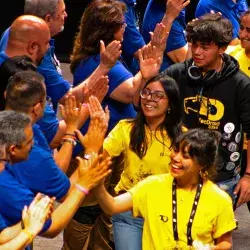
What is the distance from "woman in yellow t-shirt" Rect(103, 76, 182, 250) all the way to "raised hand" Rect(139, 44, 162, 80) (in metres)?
0.09

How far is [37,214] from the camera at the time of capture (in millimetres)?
3008

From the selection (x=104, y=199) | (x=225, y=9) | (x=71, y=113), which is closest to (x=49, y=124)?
(x=71, y=113)

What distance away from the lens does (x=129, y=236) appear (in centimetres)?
386

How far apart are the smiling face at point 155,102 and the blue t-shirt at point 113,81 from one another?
55 cm

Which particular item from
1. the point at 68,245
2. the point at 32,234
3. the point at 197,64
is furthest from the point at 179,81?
the point at 32,234

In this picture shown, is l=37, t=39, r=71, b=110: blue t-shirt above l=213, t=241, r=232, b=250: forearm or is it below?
above

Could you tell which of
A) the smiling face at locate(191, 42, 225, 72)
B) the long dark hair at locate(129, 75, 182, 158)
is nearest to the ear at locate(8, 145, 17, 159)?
the long dark hair at locate(129, 75, 182, 158)

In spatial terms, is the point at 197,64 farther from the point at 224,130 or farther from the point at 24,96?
the point at 24,96

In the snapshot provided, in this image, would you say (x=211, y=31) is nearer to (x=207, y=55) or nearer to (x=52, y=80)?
(x=207, y=55)

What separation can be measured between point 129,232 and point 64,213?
608 millimetres

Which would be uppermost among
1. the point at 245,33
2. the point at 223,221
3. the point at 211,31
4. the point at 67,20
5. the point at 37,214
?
the point at 211,31

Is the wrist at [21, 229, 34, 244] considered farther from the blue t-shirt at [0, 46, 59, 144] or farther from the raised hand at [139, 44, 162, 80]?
the raised hand at [139, 44, 162, 80]

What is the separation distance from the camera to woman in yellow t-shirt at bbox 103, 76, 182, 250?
12.8 feet

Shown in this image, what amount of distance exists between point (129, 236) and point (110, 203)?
446mm
